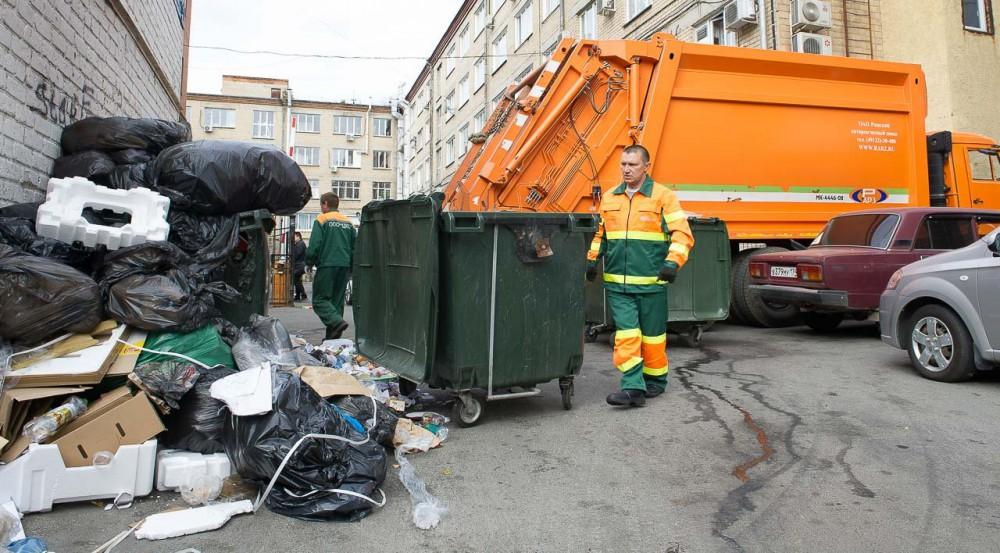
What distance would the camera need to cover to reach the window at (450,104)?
102ft

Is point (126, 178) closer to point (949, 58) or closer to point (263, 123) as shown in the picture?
point (949, 58)

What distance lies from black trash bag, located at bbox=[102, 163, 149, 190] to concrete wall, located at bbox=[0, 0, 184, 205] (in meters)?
0.41

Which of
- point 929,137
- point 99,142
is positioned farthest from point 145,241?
point 929,137

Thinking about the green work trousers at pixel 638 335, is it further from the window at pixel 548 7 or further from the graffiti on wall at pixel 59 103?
the window at pixel 548 7

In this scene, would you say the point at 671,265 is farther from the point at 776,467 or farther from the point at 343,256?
the point at 343,256

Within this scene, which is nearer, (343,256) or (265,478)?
(265,478)

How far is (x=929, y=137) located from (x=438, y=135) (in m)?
27.4

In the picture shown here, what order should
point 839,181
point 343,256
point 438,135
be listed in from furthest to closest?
point 438,135 < point 839,181 < point 343,256

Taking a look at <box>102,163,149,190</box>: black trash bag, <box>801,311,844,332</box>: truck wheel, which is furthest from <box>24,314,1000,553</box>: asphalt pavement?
<box>801,311,844,332</box>: truck wheel

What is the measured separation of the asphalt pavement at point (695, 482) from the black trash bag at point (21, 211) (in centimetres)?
178

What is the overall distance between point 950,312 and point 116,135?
5795 mm

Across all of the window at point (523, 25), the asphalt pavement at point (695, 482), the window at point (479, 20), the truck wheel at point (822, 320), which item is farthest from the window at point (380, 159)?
the asphalt pavement at point (695, 482)

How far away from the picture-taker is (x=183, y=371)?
9.59 feet

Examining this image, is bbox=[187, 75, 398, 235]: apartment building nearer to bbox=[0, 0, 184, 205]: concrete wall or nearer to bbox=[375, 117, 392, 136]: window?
bbox=[375, 117, 392, 136]: window
